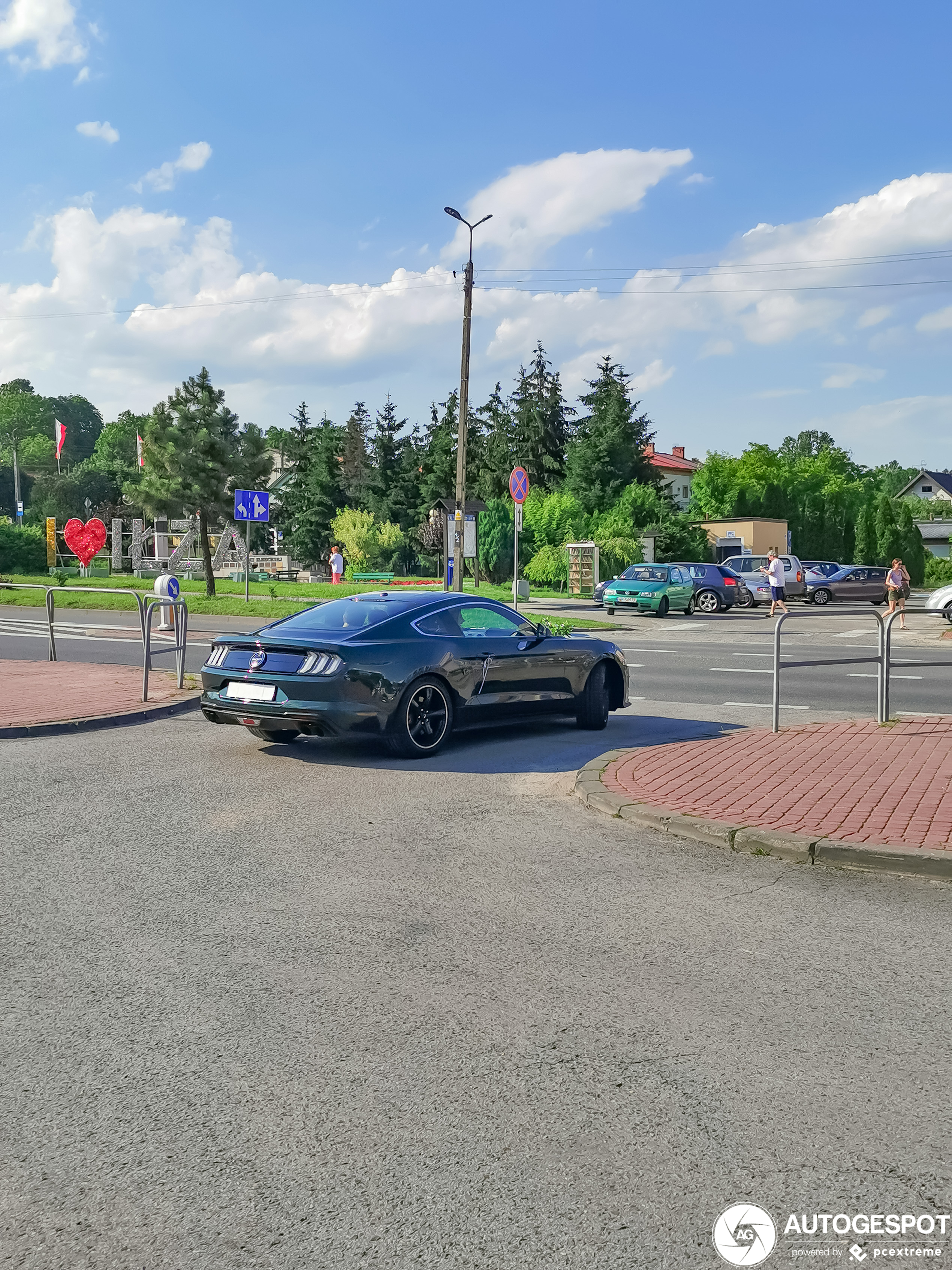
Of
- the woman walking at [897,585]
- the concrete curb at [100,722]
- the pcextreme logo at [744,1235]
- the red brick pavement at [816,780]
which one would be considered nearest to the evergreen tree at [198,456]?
the woman walking at [897,585]

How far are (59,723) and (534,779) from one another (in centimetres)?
459

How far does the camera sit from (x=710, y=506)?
71.5m

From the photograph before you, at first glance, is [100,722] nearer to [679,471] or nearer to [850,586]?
[850,586]

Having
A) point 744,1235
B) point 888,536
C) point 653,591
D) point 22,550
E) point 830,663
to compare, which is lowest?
point 744,1235

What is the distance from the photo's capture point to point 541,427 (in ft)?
221

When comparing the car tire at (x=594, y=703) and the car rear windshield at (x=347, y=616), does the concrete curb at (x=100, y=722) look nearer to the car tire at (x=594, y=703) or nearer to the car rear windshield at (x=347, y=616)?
the car rear windshield at (x=347, y=616)

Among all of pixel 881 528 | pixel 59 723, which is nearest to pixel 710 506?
pixel 881 528

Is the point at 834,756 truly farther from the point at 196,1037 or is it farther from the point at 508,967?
the point at 196,1037

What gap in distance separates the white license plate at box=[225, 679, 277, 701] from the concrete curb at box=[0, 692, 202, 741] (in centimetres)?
220

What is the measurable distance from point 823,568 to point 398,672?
39198 mm

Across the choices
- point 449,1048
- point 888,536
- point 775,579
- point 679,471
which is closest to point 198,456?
point 775,579

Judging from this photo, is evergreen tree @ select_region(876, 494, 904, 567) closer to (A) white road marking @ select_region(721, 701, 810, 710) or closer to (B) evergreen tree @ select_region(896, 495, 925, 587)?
(B) evergreen tree @ select_region(896, 495, 925, 587)

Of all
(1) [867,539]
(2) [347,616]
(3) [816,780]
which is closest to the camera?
(3) [816,780]

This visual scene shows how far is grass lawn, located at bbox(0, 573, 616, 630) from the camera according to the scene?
1204 inches
